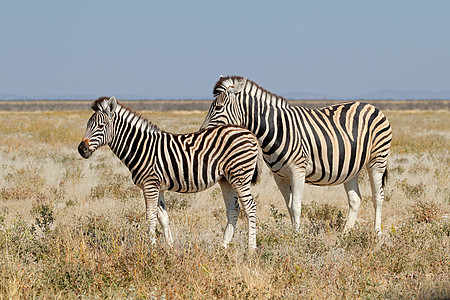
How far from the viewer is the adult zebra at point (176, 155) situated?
6.06 m

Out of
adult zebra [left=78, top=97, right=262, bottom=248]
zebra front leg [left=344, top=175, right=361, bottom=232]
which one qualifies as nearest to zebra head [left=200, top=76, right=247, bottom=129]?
adult zebra [left=78, top=97, right=262, bottom=248]

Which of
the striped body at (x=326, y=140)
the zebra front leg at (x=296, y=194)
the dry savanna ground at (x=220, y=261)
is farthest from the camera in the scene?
the striped body at (x=326, y=140)

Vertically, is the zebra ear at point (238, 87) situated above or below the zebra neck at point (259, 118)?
above

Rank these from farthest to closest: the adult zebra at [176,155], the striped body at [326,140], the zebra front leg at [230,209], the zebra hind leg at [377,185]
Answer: the zebra hind leg at [377,185], the striped body at [326,140], the zebra front leg at [230,209], the adult zebra at [176,155]

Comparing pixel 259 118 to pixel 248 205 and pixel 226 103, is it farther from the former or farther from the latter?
pixel 248 205

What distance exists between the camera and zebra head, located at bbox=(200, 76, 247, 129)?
6.48 m

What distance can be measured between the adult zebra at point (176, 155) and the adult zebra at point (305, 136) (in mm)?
449

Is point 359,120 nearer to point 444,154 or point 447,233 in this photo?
point 447,233

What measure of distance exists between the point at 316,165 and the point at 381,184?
5.12 feet

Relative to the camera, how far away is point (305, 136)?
691 cm

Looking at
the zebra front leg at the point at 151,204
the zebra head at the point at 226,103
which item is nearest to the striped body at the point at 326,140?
the zebra head at the point at 226,103

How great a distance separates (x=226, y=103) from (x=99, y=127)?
67.5 inches

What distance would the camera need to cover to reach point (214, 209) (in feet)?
30.7

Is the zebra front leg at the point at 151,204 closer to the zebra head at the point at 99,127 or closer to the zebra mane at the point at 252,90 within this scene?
the zebra head at the point at 99,127
